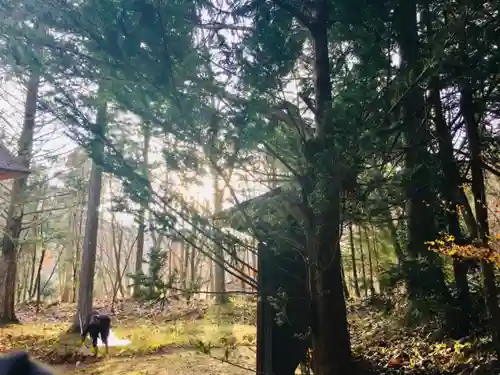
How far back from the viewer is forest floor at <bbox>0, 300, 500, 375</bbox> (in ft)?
9.00

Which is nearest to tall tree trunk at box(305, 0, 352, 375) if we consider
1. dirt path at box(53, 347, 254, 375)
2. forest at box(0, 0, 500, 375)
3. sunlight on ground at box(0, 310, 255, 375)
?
forest at box(0, 0, 500, 375)

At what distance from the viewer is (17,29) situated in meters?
2.25

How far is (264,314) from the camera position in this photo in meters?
2.42

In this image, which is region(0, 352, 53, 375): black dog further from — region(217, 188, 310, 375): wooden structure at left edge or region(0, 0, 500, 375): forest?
region(217, 188, 310, 375): wooden structure at left edge

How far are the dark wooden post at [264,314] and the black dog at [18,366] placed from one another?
1.21 meters

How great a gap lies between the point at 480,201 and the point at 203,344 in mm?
2009

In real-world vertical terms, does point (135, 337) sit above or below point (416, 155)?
below

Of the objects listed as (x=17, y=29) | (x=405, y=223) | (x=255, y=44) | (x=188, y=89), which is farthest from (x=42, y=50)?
(x=405, y=223)

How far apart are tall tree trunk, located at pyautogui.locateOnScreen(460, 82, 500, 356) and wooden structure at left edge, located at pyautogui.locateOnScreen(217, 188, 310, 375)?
3.96ft

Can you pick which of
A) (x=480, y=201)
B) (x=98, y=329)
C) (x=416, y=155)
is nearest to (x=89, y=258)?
(x=98, y=329)

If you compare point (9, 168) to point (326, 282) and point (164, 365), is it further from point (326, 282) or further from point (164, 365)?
point (326, 282)

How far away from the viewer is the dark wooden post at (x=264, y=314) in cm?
235

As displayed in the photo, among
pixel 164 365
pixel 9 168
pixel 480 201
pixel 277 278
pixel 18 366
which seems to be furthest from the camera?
pixel 9 168

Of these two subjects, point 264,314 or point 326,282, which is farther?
point 264,314
